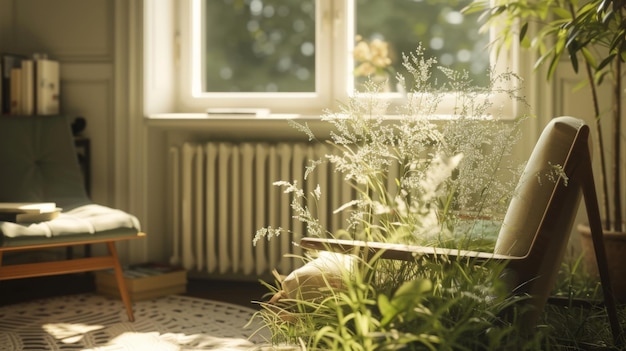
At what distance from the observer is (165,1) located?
4008mm

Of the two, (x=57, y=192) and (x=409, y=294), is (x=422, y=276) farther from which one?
(x=57, y=192)

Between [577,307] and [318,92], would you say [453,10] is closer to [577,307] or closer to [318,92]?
[318,92]

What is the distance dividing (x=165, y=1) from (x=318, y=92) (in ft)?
2.88

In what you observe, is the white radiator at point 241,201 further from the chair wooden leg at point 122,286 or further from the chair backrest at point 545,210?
the chair backrest at point 545,210

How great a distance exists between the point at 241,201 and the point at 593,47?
5.56 ft

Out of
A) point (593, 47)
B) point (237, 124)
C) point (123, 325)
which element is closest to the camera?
point (123, 325)

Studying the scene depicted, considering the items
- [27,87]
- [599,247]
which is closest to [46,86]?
[27,87]

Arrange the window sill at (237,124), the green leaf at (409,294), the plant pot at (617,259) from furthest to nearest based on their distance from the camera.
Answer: the window sill at (237,124), the plant pot at (617,259), the green leaf at (409,294)

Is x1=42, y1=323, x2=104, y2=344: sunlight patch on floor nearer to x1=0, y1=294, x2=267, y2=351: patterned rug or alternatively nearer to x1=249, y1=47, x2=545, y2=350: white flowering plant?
x1=0, y1=294, x2=267, y2=351: patterned rug

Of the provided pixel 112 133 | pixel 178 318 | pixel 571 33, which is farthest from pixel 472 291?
pixel 112 133

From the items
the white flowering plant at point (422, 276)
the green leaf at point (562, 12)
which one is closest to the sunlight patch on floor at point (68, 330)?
the white flowering plant at point (422, 276)

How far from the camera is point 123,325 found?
3150mm

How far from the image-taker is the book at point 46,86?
379 centimetres

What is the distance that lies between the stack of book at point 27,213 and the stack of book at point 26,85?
2.61 feet
